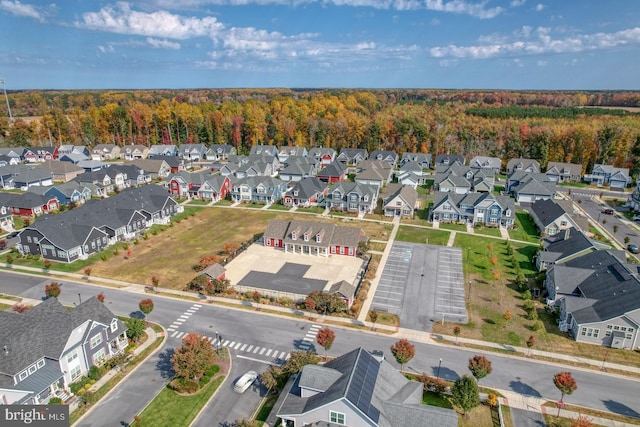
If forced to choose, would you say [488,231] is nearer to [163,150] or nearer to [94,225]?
[94,225]

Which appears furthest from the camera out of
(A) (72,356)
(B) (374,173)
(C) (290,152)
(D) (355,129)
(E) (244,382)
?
(D) (355,129)

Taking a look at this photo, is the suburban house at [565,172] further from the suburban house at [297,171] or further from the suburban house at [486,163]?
the suburban house at [297,171]

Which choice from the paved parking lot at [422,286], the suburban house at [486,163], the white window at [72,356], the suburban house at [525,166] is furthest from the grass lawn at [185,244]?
the suburban house at [486,163]

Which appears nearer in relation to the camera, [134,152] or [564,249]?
[564,249]

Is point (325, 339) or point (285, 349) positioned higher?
point (325, 339)

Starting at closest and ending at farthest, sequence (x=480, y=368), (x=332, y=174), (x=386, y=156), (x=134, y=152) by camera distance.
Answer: (x=480, y=368), (x=332, y=174), (x=386, y=156), (x=134, y=152)

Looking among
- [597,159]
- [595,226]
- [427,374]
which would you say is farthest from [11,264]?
[597,159]

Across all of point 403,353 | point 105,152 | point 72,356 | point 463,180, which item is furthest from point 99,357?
point 105,152

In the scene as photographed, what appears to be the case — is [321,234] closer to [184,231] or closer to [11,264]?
[184,231]
